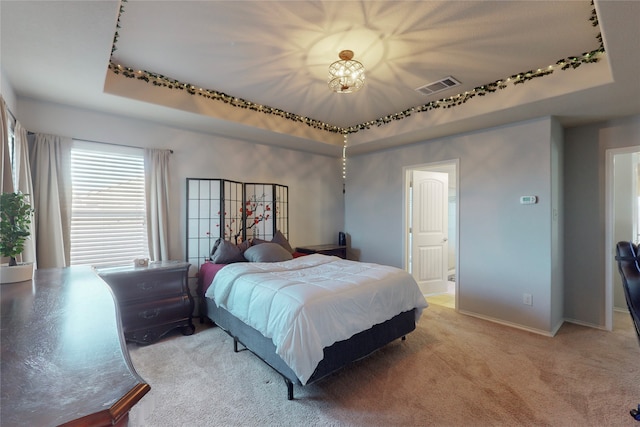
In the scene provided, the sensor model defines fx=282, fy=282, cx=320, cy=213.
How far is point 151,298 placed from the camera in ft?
9.77

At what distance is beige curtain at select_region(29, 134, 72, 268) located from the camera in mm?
2770

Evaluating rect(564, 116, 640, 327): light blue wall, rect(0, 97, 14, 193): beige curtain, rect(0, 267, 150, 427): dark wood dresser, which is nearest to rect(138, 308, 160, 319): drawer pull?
rect(0, 97, 14, 193): beige curtain

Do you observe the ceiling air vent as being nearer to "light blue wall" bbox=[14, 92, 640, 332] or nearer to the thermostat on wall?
"light blue wall" bbox=[14, 92, 640, 332]

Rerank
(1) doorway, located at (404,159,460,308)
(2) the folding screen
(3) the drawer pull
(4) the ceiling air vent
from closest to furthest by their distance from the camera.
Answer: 1. (3) the drawer pull
2. (4) the ceiling air vent
3. (2) the folding screen
4. (1) doorway, located at (404,159,460,308)

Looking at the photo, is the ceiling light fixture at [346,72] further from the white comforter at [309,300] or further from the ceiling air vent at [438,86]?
the white comforter at [309,300]

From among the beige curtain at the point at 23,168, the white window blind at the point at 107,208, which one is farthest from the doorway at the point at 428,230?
the beige curtain at the point at 23,168

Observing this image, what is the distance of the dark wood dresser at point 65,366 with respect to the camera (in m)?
0.52

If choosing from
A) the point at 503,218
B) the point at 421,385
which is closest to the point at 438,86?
the point at 503,218

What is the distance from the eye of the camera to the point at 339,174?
219 inches

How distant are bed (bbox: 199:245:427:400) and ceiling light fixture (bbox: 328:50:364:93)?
5.80ft

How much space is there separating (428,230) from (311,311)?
3.41 m

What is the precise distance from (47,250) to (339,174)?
4.29m

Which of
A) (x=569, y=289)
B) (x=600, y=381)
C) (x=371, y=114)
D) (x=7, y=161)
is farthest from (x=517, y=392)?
(x=7, y=161)

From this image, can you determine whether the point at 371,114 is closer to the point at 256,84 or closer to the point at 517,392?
the point at 256,84
